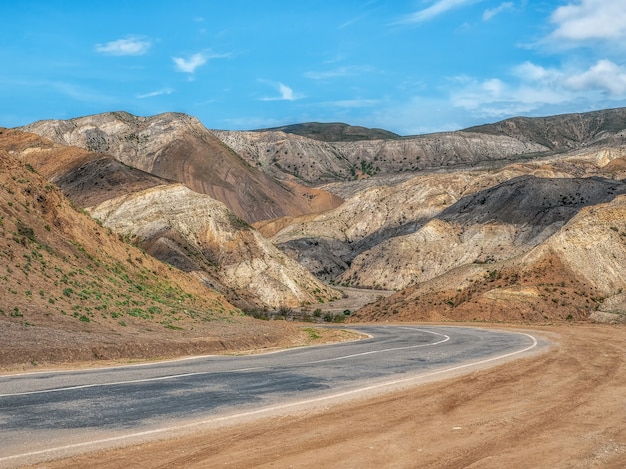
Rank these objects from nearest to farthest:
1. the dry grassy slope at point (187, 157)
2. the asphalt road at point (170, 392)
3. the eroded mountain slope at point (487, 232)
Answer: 1. the asphalt road at point (170, 392)
2. the eroded mountain slope at point (487, 232)
3. the dry grassy slope at point (187, 157)

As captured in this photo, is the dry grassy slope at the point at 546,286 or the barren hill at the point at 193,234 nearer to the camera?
the dry grassy slope at the point at 546,286

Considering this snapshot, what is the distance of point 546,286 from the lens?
53.8 m

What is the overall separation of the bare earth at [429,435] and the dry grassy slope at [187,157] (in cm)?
13634

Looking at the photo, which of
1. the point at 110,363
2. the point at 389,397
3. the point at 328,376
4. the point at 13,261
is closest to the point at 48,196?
the point at 13,261

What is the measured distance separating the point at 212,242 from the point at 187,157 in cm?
8127

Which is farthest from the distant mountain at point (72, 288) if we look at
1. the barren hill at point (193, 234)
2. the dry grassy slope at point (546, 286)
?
the barren hill at point (193, 234)

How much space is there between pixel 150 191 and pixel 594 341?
67.4 m

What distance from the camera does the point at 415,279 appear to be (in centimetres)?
9869

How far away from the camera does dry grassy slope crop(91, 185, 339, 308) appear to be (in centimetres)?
7650

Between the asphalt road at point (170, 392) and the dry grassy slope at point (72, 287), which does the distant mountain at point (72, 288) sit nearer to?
the dry grassy slope at point (72, 287)

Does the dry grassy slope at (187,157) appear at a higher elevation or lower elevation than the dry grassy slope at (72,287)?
higher

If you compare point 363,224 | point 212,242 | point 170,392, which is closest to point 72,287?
point 170,392

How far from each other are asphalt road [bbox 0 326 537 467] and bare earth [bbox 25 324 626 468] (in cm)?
71

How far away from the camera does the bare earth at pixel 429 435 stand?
8.23 meters
